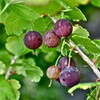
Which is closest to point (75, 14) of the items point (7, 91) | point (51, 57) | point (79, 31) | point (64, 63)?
point (79, 31)

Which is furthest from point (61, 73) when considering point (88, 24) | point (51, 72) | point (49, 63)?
point (88, 24)

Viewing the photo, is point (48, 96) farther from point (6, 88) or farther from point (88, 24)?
point (6, 88)

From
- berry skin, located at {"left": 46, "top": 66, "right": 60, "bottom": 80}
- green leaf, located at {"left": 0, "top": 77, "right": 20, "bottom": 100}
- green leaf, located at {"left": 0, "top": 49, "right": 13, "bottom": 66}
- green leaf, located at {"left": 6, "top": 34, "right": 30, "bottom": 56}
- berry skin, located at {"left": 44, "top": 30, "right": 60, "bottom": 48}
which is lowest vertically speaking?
green leaf, located at {"left": 0, "top": 49, "right": 13, "bottom": 66}

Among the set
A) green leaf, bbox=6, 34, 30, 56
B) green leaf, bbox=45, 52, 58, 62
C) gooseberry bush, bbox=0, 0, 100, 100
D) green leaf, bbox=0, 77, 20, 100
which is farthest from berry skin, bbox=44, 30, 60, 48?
green leaf, bbox=45, 52, 58, 62

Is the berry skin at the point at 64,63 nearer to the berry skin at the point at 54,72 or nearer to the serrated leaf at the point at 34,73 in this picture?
the berry skin at the point at 54,72

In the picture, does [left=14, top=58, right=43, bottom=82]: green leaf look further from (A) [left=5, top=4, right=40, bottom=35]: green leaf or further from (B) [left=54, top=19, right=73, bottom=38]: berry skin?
(B) [left=54, top=19, right=73, bottom=38]: berry skin

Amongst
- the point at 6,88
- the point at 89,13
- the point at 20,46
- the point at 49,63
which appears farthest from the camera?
the point at 89,13
